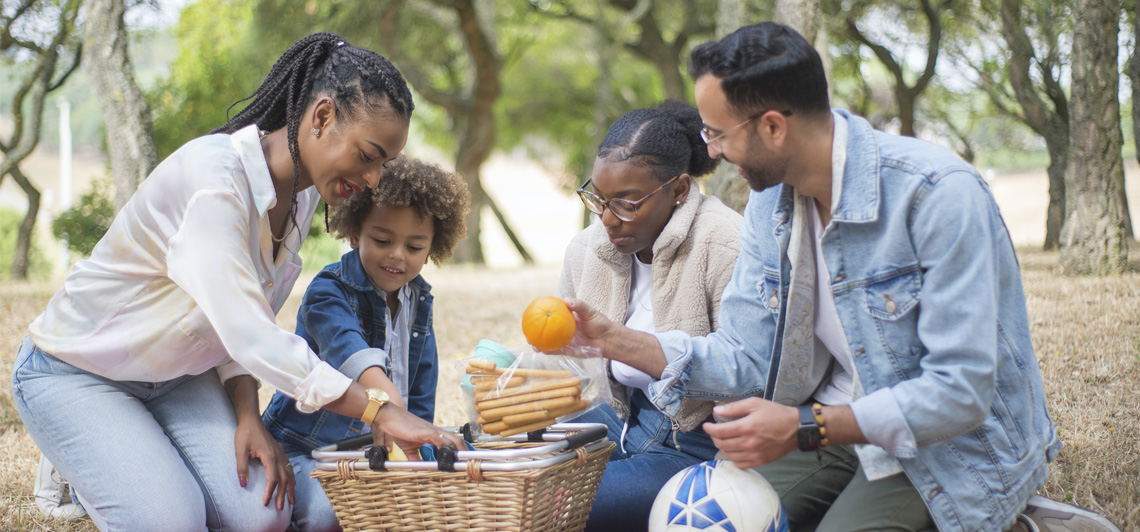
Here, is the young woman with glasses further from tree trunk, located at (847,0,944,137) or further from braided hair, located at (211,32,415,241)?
tree trunk, located at (847,0,944,137)

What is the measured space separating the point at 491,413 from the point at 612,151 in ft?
3.99

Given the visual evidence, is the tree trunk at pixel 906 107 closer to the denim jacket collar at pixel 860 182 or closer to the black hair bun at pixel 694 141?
the black hair bun at pixel 694 141

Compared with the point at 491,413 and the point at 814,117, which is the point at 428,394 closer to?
the point at 491,413

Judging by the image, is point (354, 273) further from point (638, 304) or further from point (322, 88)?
point (638, 304)

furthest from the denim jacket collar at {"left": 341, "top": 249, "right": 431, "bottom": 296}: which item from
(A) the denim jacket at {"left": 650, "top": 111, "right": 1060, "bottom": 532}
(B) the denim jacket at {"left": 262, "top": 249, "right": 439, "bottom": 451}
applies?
(A) the denim jacket at {"left": 650, "top": 111, "right": 1060, "bottom": 532}

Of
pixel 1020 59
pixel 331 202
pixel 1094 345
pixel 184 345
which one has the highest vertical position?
pixel 1020 59

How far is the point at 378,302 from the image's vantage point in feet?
12.3

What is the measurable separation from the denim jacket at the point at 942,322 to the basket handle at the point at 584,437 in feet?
2.91

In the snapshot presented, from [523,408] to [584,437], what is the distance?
0.23 meters

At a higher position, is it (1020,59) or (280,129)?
(1020,59)

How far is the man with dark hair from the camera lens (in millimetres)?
2373

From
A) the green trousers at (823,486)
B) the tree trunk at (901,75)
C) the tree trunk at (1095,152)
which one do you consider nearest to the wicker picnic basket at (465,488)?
the green trousers at (823,486)

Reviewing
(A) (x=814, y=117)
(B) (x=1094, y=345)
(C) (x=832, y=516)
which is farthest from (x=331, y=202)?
(B) (x=1094, y=345)

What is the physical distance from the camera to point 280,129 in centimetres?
324
